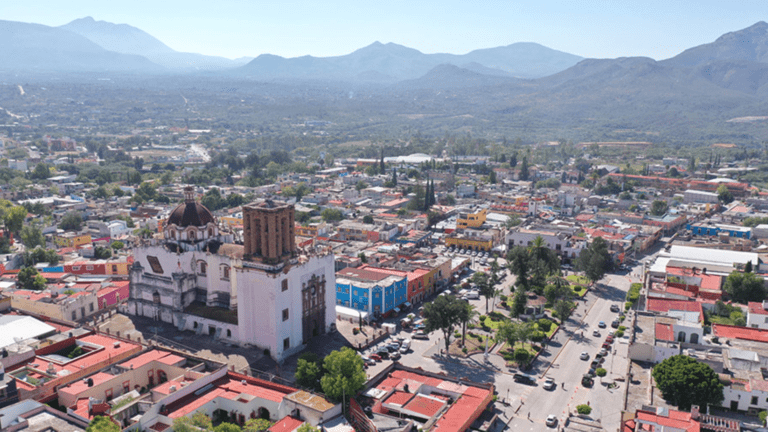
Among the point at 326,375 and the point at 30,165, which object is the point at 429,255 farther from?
the point at 30,165

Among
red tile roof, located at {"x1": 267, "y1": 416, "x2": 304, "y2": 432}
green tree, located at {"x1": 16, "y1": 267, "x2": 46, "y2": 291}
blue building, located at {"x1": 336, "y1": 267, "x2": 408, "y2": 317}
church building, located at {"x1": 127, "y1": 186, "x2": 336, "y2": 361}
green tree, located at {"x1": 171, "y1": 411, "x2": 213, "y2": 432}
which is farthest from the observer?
green tree, located at {"x1": 16, "y1": 267, "x2": 46, "y2": 291}

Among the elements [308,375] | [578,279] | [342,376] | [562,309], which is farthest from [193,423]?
[578,279]

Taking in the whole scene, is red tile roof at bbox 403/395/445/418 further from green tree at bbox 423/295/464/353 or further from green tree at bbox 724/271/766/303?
green tree at bbox 724/271/766/303

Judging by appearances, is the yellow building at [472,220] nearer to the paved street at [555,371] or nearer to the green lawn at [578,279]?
the green lawn at [578,279]

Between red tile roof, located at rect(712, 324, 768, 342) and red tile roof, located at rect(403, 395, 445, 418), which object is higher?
red tile roof, located at rect(712, 324, 768, 342)

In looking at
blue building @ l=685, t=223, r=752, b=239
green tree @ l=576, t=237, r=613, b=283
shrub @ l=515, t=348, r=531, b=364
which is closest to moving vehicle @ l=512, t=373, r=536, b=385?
shrub @ l=515, t=348, r=531, b=364

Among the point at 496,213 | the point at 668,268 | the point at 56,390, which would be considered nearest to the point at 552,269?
the point at 668,268

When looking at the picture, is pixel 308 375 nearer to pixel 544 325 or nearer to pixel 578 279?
pixel 544 325
